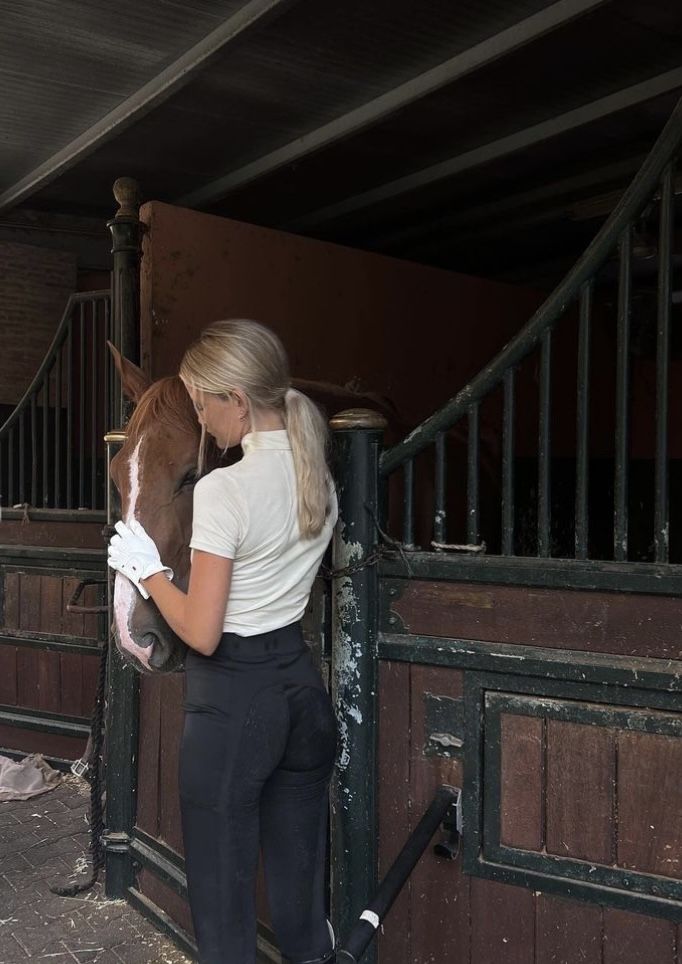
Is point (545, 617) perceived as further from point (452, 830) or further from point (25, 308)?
point (25, 308)

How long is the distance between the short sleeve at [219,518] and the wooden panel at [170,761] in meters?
1.11

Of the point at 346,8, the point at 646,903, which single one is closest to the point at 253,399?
the point at 646,903

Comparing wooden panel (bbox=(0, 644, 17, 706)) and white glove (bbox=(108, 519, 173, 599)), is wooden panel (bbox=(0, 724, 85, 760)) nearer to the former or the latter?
wooden panel (bbox=(0, 644, 17, 706))

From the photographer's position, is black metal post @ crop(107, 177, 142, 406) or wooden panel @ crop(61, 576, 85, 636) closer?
black metal post @ crop(107, 177, 142, 406)

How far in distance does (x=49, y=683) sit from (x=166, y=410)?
104 inches

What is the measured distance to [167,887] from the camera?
261 cm

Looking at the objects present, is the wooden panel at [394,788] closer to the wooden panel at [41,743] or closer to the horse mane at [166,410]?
the horse mane at [166,410]

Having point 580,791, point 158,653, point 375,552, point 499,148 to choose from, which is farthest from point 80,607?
point 499,148

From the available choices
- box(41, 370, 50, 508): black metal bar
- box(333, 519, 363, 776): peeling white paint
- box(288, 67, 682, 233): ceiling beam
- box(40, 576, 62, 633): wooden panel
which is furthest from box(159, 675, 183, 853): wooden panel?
box(288, 67, 682, 233): ceiling beam

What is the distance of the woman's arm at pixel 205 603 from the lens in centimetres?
157

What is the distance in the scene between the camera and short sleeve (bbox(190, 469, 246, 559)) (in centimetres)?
157

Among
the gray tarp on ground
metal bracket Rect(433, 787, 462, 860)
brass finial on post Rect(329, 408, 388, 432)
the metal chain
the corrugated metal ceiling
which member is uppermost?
the corrugated metal ceiling

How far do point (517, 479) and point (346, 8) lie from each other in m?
2.76

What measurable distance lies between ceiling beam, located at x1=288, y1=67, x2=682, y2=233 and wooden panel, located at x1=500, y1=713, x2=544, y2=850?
232cm
